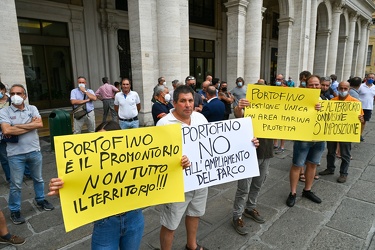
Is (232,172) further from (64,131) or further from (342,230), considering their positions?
(64,131)

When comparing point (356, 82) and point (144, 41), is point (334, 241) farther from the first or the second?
point (144, 41)

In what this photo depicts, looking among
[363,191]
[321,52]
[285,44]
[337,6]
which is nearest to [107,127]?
[363,191]

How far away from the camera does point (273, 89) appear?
312 cm


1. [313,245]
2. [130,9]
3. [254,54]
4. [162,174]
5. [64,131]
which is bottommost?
[313,245]

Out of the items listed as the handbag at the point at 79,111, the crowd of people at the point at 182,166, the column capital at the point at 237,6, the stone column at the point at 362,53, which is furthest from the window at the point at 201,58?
the stone column at the point at 362,53

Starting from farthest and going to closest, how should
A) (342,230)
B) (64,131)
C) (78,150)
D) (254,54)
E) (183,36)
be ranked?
(254,54)
(183,36)
(64,131)
(342,230)
(78,150)

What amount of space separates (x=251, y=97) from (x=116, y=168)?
6.53ft

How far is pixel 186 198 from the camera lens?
2.30m

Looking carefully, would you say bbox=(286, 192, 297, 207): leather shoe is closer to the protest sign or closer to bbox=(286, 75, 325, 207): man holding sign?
bbox=(286, 75, 325, 207): man holding sign

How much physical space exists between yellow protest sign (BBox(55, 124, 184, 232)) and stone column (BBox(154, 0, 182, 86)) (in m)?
6.65

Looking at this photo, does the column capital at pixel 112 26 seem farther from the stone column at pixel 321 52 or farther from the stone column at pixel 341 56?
the stone column at pixel 341 56

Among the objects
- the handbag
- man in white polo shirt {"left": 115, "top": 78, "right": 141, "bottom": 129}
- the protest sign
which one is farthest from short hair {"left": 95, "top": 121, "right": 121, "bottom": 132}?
the handbag

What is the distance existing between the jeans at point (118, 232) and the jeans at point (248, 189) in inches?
57.3

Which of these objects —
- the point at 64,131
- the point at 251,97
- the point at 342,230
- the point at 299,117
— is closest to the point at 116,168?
the point at 251,97
